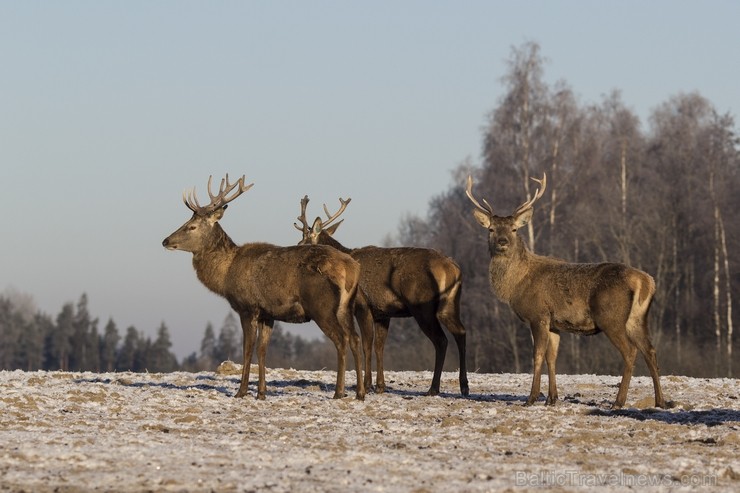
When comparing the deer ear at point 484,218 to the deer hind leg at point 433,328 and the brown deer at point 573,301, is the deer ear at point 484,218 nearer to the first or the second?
the brown deer at point 573,301

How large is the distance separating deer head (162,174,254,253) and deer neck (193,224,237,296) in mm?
105

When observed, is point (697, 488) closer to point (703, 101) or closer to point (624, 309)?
point (624, 309)

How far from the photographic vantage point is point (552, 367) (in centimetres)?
1434

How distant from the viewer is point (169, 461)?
29.7ft

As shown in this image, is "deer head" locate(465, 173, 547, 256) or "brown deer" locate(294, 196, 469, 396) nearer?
"deer head" locate(465, 173, 547, 256)

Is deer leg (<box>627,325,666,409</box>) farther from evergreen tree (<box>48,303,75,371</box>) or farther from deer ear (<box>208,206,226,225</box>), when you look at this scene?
evergreen tree (<box>48,303,75,371</box>)

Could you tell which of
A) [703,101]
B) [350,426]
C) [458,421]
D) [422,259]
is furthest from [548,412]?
[703,101]

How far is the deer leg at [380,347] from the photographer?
16.1 meters

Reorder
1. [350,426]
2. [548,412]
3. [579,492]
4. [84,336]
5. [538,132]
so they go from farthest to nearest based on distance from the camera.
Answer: [84,336] < [538,132] < [548,412] < [350,426] < [579,492]

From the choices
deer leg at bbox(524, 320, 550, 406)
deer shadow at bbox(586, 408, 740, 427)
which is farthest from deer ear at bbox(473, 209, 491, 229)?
deer shadow at bbox(586, 408, 740, 427)

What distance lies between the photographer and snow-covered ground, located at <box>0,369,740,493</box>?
8.47 m

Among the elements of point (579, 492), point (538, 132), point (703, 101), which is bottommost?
point (579, 492)

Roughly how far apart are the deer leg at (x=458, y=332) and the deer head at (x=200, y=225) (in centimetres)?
334

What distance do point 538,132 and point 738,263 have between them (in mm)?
9062
